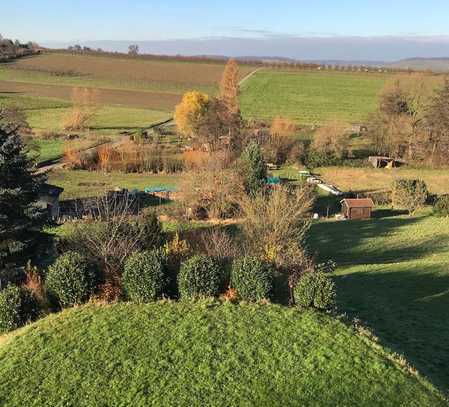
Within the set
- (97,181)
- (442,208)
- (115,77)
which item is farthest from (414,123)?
(115,77)

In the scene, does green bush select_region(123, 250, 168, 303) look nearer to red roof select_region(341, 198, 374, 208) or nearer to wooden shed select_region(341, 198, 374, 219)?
wooden shed select_region(341, 198, 374, 219)

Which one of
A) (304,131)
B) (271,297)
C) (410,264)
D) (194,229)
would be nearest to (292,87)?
(304,131)

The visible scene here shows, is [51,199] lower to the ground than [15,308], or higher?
lower

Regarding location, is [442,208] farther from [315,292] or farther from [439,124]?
[315,292]

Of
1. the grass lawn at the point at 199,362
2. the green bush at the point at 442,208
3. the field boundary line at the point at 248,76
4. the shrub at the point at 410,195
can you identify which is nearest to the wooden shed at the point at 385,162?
the shrub at the point at 410,195

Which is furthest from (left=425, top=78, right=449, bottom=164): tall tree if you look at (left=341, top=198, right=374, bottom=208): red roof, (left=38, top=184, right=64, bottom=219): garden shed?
(left=38, top=184, right=64, bottom=219): garden shed

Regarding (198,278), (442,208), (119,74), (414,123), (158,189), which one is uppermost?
(119,74)

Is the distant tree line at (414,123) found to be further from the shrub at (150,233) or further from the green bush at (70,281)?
the green bush at (70,281)
